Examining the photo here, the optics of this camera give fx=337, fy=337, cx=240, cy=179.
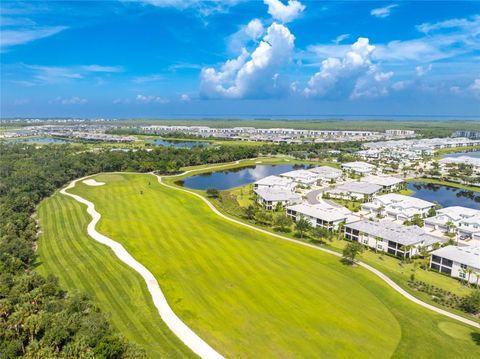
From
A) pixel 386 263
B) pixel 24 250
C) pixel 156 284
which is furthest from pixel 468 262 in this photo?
pixel 24 250

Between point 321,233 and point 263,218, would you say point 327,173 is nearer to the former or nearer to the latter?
point 263,218

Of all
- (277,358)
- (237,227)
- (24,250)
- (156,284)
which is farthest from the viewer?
(237,227)

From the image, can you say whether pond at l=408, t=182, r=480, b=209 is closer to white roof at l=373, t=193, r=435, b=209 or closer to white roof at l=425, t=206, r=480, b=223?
white roof at l=373, t=193, r=435, b=209

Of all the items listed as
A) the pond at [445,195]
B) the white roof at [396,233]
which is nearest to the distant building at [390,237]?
the white roof at [396,233]

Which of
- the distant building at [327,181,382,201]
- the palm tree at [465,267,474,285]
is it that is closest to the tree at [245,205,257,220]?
the distant building at [327,181,382,201]

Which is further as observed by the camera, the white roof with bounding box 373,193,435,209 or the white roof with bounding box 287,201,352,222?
the white roof with bounding box 373,193,435,209

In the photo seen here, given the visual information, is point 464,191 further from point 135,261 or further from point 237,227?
point 135,261
